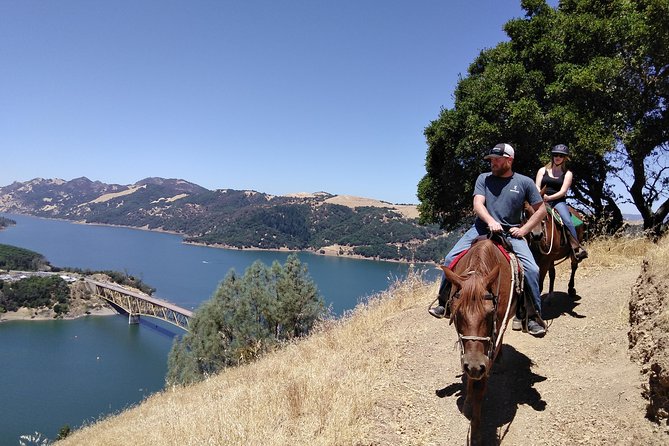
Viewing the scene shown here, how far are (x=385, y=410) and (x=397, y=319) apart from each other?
10.6 feet

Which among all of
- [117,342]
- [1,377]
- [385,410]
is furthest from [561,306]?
[117,342]

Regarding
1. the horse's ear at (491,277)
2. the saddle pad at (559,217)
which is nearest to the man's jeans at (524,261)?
the horse's ear at (491,277)

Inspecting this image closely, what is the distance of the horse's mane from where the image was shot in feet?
10.4

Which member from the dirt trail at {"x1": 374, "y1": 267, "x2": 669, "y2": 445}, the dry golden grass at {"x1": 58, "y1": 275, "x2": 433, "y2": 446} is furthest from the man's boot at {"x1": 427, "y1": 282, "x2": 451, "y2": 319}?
the dry golden grass at {"x1": 58, "y1": 275, "x2": 433, "y2": 446}

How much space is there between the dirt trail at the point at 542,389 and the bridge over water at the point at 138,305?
215ft

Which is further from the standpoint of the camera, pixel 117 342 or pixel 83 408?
pixel 117 342

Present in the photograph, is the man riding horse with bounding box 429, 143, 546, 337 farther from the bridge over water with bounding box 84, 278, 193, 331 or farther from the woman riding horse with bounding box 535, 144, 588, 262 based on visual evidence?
the bridge over water with bounding box 84, 278, 193, 331

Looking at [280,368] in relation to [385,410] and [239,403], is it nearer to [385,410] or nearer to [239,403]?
[239,403]

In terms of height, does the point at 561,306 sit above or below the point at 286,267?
above

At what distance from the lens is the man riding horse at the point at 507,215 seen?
4.07m

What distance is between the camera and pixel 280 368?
7.01 m

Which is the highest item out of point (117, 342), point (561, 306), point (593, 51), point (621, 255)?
point (593, 51)

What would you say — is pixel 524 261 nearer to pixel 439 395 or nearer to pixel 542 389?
pixel 542 389

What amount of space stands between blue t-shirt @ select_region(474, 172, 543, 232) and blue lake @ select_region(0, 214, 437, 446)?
14.5ft
